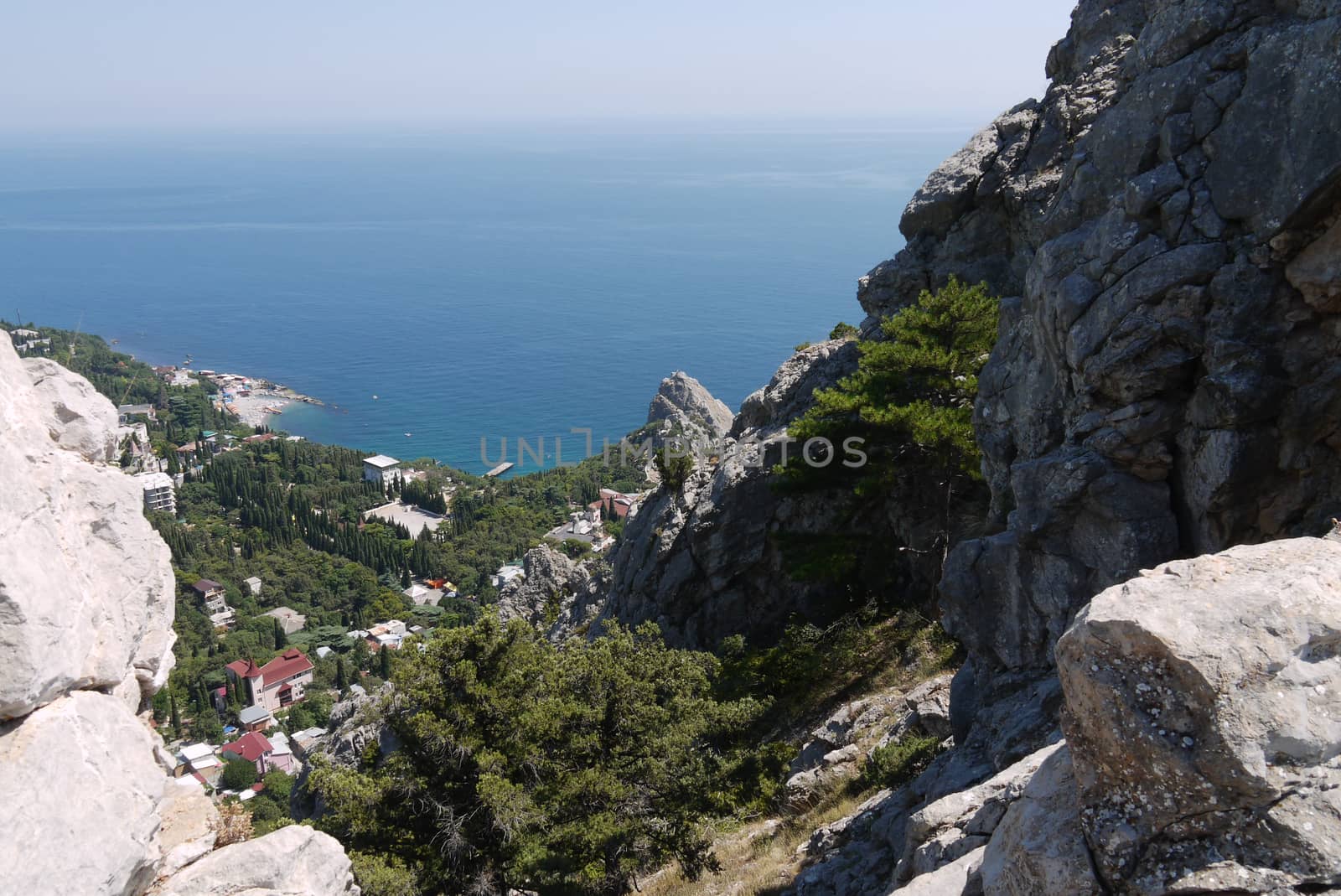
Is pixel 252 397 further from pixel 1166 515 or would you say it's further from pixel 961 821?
pixel 961 821

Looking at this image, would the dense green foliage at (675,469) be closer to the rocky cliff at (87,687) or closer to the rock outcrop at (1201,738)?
the rocky cliff at (87,687)

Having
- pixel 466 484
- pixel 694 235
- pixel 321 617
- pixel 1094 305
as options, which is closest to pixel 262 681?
pixel 321 617

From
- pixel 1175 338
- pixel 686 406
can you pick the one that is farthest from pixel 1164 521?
pixel 686 406

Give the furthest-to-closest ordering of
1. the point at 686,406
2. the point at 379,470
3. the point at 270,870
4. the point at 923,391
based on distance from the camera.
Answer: the point at 379,470
the point at 686,406
the point at 923,391
the point at 270,870

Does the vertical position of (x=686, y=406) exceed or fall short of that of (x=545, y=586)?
it exceeds it

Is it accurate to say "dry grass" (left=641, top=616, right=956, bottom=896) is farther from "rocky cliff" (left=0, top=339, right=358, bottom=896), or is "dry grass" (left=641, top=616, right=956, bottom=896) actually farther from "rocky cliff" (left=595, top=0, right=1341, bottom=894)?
"rocky cliff" (left=0, top=339, right=358, bottom=896)

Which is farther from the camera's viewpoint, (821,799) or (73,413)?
(821,799)

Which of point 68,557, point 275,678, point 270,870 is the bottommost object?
point 275,678

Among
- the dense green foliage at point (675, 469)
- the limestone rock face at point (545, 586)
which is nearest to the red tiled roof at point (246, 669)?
the limestone rock face at point (545, 586)
